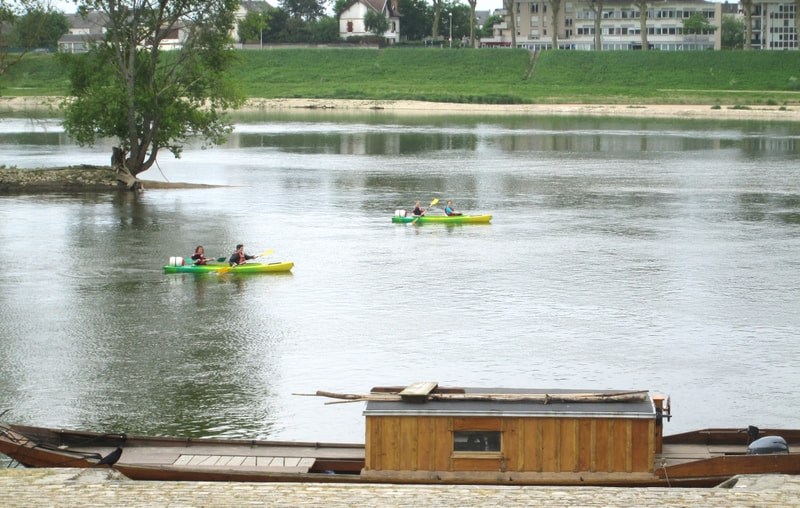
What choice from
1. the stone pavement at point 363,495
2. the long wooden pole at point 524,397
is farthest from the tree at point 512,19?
the stone pavement at point 363,495

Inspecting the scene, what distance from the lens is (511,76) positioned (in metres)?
162

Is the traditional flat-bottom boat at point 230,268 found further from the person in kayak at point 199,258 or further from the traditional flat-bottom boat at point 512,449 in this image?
the traditional flat-bottom boat at point 512,449

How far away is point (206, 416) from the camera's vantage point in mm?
25844

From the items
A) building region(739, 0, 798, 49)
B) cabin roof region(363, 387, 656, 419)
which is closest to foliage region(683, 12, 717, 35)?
building region(739, 0, 798, 49)

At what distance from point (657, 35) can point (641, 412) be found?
600 ft

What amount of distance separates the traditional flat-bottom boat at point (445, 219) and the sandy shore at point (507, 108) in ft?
275

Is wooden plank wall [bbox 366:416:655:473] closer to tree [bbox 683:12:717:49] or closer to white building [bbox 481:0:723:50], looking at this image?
tree [bbox 683:12:717:49]

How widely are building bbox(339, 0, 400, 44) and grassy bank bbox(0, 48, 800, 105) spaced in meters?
22.6

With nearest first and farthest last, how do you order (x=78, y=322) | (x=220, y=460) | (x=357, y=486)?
(x=357, y=486), (x=220, y=460), (x=78, y=322)

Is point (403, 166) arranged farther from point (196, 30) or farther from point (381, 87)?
point (381, 87)

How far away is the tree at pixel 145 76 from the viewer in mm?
67500

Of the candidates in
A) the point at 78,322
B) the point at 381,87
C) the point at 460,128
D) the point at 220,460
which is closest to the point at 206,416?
the point at 220,460

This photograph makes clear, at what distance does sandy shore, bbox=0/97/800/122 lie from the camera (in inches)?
5226

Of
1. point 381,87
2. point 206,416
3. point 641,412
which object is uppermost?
point 381,87
